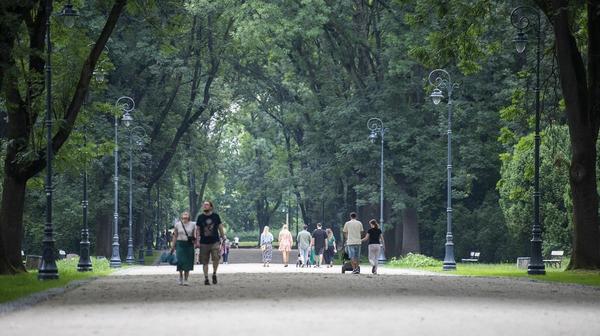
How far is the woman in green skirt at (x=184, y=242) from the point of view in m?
29.6

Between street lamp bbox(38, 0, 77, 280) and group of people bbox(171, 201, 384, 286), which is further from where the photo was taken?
street lamp bbox(38, 0, 77, 280)

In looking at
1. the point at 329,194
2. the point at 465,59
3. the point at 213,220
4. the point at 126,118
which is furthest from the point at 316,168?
the point at 213,220

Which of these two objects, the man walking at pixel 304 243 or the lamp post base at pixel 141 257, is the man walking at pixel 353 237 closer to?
the man walking at pixel 304 243

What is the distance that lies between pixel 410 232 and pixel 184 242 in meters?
34.8

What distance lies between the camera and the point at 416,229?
209 ft

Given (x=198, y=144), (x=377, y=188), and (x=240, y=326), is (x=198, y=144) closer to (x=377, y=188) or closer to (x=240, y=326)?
(x=377, y=188)

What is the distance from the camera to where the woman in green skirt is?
97.0 ft

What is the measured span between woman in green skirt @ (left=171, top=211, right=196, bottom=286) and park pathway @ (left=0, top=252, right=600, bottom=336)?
0.55m

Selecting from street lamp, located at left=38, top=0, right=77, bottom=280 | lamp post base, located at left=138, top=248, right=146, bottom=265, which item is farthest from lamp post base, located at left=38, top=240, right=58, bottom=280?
lamp post base, located at left=138, top=248, right=146, bottom=265

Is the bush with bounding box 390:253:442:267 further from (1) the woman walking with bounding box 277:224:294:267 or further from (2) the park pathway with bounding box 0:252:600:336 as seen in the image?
(2) the park pathway with bounding box 0:252:600:336

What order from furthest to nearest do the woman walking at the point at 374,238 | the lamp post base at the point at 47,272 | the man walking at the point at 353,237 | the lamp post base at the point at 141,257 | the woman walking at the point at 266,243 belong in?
the lamp post base at the point at 141,257 → the woman walking at the point at 266,243 → the man walking at the point at 353,237 → the woman walking at the point at 374,238 → the lamp post base at the point at 47,272

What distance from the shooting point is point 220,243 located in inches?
1222

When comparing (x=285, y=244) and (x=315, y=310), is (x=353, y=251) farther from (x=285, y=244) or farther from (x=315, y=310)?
(x=315, y=310)

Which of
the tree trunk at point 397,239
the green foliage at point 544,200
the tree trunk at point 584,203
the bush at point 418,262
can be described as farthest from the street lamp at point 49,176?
the tree trunk at point 397,239
